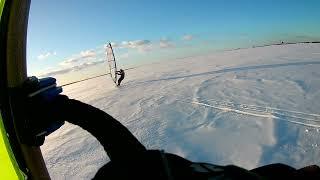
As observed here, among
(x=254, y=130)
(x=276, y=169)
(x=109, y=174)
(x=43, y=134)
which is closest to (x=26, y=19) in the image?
(x=43, y=134)

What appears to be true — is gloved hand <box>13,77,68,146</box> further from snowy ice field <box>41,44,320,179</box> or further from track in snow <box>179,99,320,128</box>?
track in snow <box>179,99,320,128</box>

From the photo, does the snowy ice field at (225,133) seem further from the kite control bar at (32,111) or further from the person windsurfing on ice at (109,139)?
the kite control bar at (32,111)

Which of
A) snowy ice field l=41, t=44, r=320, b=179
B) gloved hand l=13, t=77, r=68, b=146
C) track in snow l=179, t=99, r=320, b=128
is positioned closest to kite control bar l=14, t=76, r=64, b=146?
gloved hand l=13, t=77, r=68, b=146

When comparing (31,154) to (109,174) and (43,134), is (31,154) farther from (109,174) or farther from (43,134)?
(109,174)

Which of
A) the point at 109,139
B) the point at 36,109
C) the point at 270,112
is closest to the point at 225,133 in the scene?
the point at 270,112

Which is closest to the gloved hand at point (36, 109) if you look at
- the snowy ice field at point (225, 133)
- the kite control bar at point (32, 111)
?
the kite control bar at point (32, 111)

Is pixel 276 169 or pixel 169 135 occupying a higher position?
pixel 276 169

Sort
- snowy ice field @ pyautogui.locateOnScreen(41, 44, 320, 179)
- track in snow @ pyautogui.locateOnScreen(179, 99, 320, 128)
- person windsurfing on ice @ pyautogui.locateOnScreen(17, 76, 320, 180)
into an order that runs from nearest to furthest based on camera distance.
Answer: person windsurfing on ice @ pyautogui.locateOnScreen(17, 76, 320, 180), snowy ice field @ pyautogui.locateOnScreen(41, 44, 320, 179), track in snow @ pyautogui.locateOnScreen(179, 99, 320, 128)

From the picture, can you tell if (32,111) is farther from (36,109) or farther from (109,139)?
(109,139)

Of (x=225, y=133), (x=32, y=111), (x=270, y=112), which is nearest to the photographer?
(x=32, y=111)
